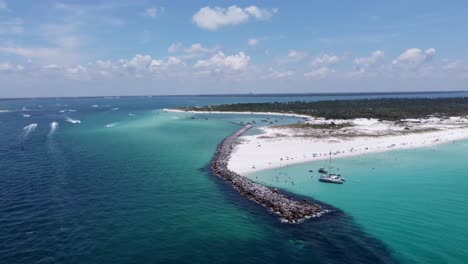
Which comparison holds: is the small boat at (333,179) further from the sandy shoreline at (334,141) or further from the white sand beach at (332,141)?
the white sand beach at (332,141)

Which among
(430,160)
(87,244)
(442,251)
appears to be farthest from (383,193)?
(87,244)

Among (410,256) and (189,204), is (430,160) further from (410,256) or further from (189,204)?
(189,204)

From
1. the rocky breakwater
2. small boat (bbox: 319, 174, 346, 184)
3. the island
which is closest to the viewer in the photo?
the rocky breakwater

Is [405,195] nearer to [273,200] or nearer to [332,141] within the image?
[273,200]

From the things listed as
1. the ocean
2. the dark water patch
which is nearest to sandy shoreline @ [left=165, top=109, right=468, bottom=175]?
the ocean

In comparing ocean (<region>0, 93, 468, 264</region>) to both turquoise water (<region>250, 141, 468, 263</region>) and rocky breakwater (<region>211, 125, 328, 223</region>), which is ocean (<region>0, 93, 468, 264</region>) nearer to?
turquoise water (<region>250, 141, 468, 263</region>)

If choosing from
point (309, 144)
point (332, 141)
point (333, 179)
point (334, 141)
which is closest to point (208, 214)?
point (333, 179)
